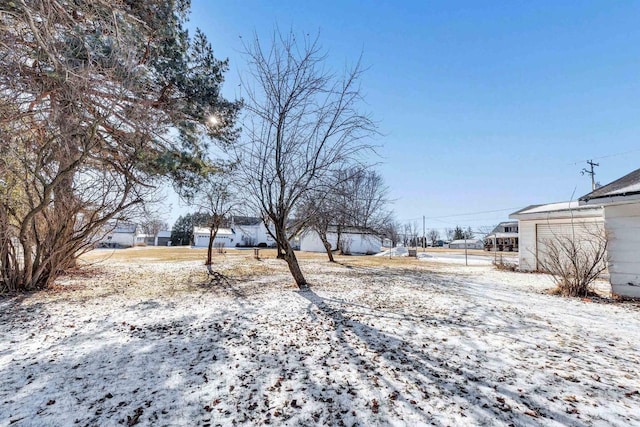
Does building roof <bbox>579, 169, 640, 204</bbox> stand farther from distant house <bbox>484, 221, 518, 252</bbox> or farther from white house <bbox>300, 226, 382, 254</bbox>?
distant house <bbox>484, 221, 518, 252</bbox>

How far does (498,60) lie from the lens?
28.8 ft

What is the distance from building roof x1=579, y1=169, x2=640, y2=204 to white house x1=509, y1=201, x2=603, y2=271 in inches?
170

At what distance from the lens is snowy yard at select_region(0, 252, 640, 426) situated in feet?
6.89

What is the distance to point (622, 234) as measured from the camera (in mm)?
6559

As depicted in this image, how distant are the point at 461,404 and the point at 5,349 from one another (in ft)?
15.8

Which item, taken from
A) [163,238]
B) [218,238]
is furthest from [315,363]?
[163,238]

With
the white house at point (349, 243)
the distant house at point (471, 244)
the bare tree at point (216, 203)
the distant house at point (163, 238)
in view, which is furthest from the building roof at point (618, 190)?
the distant house at point (163, 238)

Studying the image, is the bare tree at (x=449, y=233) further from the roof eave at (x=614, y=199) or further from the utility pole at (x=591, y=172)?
the roof eave at (x=614, y=199)

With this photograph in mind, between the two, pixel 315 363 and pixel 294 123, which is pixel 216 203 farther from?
pixel 315 363

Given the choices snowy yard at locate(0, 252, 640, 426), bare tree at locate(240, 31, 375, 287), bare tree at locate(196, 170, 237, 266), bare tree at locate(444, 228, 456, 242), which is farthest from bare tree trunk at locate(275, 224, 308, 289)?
bare tree at locate(444, 228, 456, 242)

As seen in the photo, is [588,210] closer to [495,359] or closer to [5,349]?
[495,359]

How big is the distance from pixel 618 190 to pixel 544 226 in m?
6.48

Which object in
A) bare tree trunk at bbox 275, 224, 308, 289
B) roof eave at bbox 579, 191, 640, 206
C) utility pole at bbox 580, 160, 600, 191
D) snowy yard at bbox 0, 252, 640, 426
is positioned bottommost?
snowy yard at bbox 0, 252, 640, 426

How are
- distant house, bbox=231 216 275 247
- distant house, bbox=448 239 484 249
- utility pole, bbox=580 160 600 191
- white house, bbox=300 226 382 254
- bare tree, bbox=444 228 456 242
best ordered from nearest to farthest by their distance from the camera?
utility pole, bbox=580 160 600 191
white house, bbox=300 226 382 254
distant house, bbox=231 216 275 247
distant house, bbox=448 239 484 249
bare tree, bbox=444 228 456 242
